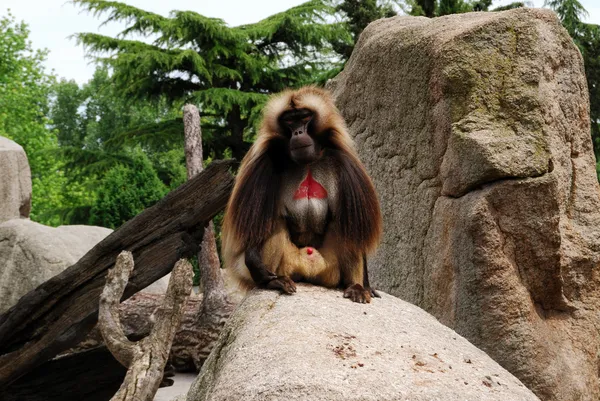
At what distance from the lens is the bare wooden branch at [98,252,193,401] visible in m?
4.68

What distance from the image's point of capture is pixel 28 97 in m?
28.4

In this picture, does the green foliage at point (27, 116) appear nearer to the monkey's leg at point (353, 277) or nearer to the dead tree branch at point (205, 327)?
the dead tree branch at point (205, 327)

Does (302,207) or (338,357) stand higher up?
(302,207)

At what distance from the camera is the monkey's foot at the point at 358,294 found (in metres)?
4.65

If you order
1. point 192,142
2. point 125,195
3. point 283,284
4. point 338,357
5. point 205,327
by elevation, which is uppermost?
point 192,142

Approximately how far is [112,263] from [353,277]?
248cm

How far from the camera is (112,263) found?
6.45m

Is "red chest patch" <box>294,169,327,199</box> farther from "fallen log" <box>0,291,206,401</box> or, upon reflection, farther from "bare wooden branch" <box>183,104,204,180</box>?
"bare wooden branch" <box>183,104,204,180</box>

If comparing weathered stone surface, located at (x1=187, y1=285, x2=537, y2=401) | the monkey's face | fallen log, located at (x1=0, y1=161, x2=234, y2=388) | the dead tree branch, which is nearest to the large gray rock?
the dead tree branch

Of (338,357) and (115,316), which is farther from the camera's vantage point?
(115,316)

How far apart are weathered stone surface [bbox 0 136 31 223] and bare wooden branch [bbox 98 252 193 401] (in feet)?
31.1

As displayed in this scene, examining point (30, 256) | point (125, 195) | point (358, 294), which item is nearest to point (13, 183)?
point (125, 195)

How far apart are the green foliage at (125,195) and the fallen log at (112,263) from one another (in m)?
8.96

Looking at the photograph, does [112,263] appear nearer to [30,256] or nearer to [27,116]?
[30,256]
